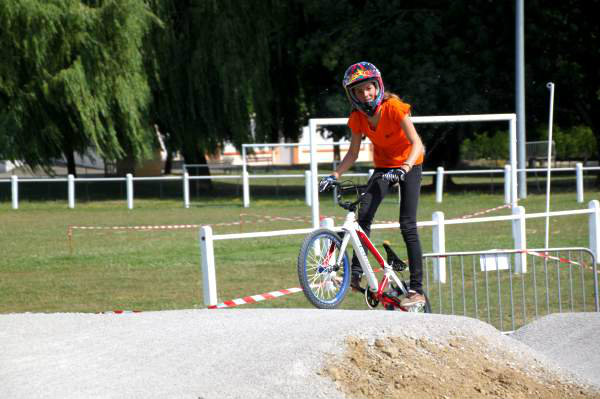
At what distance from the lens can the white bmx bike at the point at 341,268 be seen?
826 cm

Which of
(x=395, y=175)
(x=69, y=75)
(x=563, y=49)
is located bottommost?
(x=395, y=175)

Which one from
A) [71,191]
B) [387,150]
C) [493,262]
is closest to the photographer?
[387,150]

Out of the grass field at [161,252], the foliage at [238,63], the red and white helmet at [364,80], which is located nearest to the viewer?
the red and white helmet at [364,80]

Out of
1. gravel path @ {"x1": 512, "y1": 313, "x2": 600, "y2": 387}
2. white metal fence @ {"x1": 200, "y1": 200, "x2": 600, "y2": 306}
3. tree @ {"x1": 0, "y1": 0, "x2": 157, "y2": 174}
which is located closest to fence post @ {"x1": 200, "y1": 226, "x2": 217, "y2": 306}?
white metal fence @ {"x1": 200, "y1": 200, "x2": 600, "y2": 306}

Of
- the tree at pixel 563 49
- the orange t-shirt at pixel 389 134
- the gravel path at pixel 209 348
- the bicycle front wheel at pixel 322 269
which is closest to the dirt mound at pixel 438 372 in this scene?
the gravel path at pixel 209 348

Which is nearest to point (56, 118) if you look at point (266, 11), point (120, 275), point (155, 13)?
point (155, 13)

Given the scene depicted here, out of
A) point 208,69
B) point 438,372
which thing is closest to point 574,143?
point 208,69

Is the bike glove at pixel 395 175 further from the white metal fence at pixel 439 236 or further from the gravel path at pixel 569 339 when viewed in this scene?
the gravel path at pixel 569 339

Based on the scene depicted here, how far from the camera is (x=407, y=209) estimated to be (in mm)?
8578

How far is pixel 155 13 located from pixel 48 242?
640 inches

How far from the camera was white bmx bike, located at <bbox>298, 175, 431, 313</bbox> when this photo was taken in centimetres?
826

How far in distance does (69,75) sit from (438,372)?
26.3 m

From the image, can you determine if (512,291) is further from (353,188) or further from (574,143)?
(574,143)

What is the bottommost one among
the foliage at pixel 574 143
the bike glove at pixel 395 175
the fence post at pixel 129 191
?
the fence post at pixel 129 191
